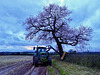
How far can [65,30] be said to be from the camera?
2109 centimetres

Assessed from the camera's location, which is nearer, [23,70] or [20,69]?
[23,70]

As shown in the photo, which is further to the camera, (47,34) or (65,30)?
(47,34)

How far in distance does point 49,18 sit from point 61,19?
238 cm

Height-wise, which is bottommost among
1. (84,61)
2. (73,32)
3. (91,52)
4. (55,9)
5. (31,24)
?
(84,61)

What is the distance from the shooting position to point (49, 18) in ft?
70.6

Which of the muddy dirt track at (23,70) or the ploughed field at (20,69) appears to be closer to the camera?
the muddy dirt track at (23,70)

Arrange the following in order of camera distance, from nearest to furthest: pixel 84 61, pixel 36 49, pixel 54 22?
pixel 84 61, pixel 36 49, pixel 54 22

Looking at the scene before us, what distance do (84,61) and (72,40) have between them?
28.5ft

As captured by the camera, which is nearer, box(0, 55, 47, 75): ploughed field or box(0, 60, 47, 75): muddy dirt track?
box(0, 60, 47, 75): muddy dirt track

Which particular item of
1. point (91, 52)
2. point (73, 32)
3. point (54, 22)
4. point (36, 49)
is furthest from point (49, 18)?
point (91, 52)

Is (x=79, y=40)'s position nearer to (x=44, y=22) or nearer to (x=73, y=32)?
(x=73, y=32)

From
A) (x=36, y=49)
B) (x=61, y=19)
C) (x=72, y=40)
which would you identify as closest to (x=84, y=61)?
(x=36, y=49)

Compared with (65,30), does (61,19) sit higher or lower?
higher

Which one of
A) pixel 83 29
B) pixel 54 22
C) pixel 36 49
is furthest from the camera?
pixel 54 22
